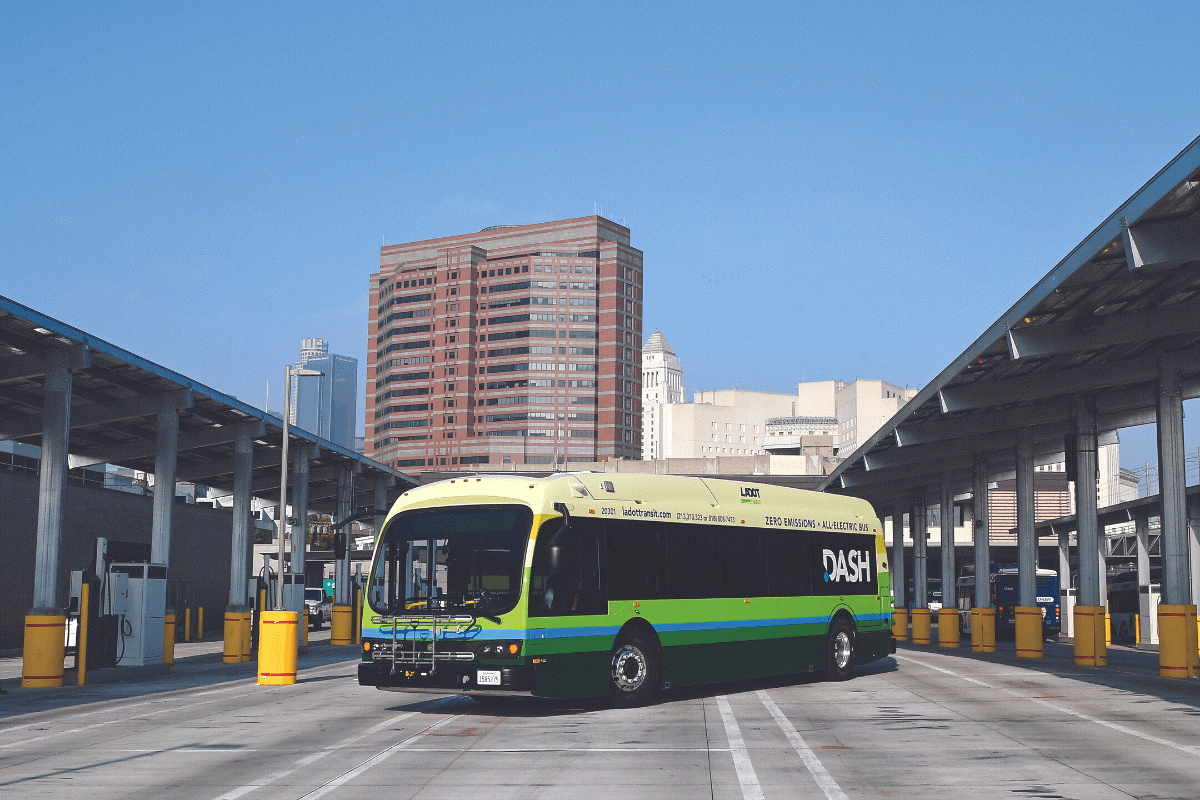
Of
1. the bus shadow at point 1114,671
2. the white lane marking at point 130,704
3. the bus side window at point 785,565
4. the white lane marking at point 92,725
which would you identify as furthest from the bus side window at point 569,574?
the bus shadow at point 1114,671

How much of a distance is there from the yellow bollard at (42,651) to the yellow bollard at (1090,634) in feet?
70.3

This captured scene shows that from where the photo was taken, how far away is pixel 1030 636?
3150 cm

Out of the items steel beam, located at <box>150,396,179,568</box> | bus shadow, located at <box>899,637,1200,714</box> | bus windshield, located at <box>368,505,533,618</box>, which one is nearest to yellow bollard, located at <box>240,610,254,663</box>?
steel beam, located at <box>150,396,179,568</box>

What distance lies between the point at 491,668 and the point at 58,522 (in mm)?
12929

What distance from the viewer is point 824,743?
1298cm

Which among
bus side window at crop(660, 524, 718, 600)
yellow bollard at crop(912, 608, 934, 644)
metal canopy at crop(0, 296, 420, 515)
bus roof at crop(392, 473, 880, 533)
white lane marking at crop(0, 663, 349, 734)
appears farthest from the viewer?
yellow bollard at crop(912, 608, 934, 644)

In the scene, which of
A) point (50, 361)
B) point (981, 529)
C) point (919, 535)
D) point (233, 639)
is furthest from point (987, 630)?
point (50, 361)

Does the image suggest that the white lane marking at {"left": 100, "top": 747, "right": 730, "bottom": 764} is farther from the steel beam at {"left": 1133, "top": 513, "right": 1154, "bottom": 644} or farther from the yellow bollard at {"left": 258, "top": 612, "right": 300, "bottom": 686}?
the steel beam at {"left": 1133, "top": 513, "right": 1154, "bottom": 644}

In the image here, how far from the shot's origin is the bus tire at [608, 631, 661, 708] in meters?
16.7

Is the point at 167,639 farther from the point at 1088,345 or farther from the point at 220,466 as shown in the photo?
the point at 1088,345

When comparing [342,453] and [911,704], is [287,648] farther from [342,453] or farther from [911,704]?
[342,453]

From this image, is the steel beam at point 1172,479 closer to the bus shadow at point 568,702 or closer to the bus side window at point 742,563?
the bus shadow at point 568,702

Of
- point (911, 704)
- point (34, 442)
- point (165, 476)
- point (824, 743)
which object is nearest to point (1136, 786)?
point (824, 743)

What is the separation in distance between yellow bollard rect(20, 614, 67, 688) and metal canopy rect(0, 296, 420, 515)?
504 cm
